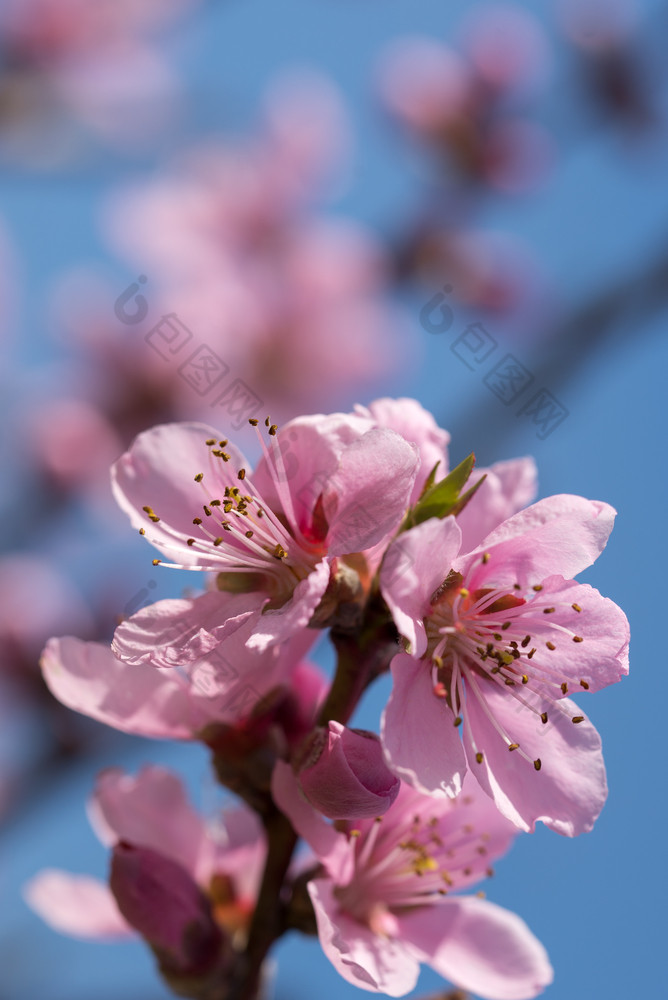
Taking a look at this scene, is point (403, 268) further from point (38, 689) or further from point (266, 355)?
point (38, 689)

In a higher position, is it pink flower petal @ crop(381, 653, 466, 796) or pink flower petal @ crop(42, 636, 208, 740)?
pink flower petal @ crop(381, 653, 466, 796)

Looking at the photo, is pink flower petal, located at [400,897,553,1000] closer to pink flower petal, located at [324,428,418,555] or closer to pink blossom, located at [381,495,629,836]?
pink blossom, located at [381,495,629,836]

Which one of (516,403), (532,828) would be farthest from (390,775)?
(516,403)

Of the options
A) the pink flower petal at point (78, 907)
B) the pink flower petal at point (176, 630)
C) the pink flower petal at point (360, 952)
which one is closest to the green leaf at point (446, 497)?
the pink flower petal at point (176, 630)

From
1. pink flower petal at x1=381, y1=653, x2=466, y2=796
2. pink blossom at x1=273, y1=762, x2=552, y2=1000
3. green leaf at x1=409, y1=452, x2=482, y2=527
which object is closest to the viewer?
pink flower petal at x1=381, y1=653, x2=466, y2=796

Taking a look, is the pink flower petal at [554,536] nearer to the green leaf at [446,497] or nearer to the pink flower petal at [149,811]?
the green leaf at [446,497]

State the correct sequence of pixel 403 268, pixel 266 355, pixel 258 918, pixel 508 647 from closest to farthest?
1. pixel 508 647
2. pixel 258 918
3. pixel 403 268
4. pixel 266 355

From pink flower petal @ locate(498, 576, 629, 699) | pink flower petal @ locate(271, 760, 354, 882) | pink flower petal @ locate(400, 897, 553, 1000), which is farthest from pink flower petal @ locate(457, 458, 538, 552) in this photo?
pink flower petal @ locate(400, 897, 553, 1000)
